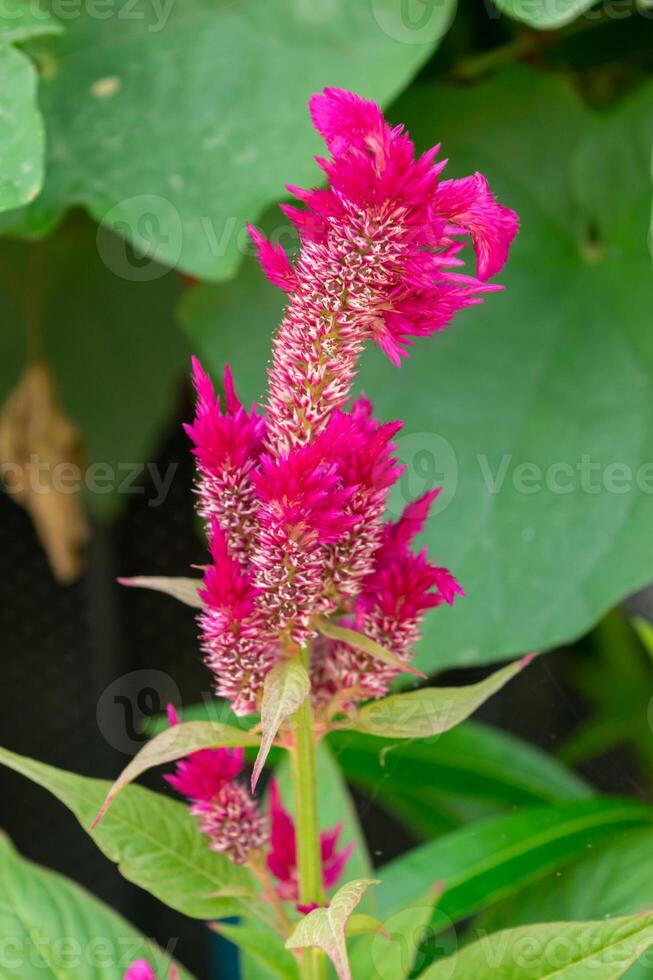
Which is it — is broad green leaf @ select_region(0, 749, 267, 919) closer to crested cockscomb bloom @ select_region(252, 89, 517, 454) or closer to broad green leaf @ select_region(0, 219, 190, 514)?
crested cockscomb bloom @ select_region(252, 89, 517, 454)

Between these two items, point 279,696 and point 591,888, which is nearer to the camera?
point 279,696

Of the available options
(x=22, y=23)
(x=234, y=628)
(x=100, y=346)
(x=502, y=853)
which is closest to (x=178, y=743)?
(x=234, y=628)

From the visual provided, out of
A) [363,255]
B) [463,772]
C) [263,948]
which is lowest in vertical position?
[463,772]

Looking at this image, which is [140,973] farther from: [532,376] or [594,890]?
[532,376]

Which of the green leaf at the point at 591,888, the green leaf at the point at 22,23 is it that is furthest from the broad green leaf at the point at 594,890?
the green leaf at the point at 22,23

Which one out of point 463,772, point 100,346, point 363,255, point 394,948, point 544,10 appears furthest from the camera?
point 100,346

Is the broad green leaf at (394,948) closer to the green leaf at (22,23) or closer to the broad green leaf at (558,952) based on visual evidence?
the broad green leaf at (558,952)

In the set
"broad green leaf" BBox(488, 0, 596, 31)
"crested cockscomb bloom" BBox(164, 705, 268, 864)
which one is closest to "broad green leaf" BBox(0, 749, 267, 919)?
"crested cockscomb bloom" BBox(164, 705, 268, 864)
